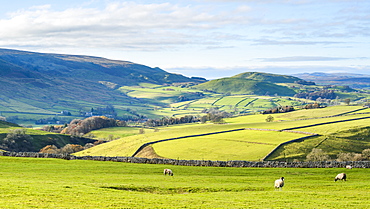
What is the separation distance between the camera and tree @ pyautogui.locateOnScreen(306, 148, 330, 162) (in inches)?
3142

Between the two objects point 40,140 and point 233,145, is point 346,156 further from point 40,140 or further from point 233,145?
point 40,140

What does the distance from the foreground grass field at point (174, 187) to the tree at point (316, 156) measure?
1340 inches

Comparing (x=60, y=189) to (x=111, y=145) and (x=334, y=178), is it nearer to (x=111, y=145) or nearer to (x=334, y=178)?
(x=334, y=178)

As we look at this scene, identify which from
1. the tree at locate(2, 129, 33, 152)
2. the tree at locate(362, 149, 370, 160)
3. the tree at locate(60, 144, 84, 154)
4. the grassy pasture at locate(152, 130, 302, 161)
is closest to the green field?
the grassy pasture at locate(152, 130, 302, 161)

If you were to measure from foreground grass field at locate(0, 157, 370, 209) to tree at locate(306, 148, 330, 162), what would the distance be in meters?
34.0

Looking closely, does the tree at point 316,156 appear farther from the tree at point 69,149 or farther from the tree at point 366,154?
the tree at point 69,149

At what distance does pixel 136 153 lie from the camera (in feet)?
301

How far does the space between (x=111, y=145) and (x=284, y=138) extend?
144 feet

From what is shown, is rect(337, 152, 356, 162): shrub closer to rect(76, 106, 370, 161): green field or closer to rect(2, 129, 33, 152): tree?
rect(76, 106, 370, 161): green field

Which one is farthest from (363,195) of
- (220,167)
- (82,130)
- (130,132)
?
(82,130)

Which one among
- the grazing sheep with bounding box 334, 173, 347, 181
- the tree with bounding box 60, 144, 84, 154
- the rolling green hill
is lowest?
the tree with bounding box 60, 144, 84, 154

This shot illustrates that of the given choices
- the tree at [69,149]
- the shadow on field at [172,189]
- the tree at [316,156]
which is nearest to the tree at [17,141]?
the tree at [69,149]

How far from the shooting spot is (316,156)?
80.9 metres

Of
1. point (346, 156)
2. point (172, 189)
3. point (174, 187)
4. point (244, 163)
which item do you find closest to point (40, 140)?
point (346, 156)
